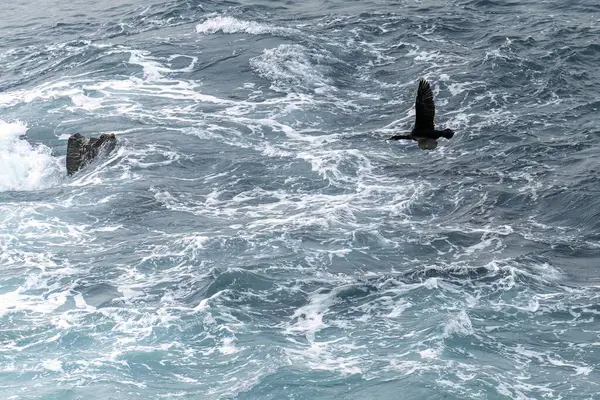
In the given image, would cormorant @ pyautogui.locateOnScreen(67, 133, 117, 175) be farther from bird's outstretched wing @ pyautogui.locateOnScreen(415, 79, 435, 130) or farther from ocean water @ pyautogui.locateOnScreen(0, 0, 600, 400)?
bird's outstretched wing @ pyautogui.locateOnScreen(415, 79, 435, 130)

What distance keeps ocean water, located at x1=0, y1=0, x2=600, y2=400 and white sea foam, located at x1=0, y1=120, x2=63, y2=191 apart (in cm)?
7

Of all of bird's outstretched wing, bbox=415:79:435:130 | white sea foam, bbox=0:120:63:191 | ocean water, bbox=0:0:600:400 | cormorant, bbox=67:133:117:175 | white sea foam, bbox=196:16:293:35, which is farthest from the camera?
white sea foam, bbox=196:16:293:35

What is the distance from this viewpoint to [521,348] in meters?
18.8

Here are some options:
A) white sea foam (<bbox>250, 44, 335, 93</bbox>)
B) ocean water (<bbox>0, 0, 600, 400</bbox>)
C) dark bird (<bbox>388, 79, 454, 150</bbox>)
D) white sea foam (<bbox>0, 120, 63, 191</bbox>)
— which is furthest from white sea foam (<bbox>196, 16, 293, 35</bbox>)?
dark bird (<bbox>388, 79, 454, 150</bbox>)

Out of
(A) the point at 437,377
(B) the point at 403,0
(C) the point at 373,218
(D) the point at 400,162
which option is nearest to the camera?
(A) the point at 437,377

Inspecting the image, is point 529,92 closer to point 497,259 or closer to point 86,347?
point 497,259

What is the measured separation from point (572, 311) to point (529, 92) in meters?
12.2

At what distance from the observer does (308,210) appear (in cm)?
2475

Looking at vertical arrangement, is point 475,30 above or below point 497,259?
above

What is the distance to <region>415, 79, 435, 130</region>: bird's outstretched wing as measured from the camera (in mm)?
22156

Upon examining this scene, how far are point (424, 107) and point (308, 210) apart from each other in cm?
384

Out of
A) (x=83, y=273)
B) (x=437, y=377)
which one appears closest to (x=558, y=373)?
(x=437, y=377)

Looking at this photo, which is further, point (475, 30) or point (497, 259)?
point (475, 30)

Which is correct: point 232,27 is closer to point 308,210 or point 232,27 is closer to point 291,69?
point 291,69
